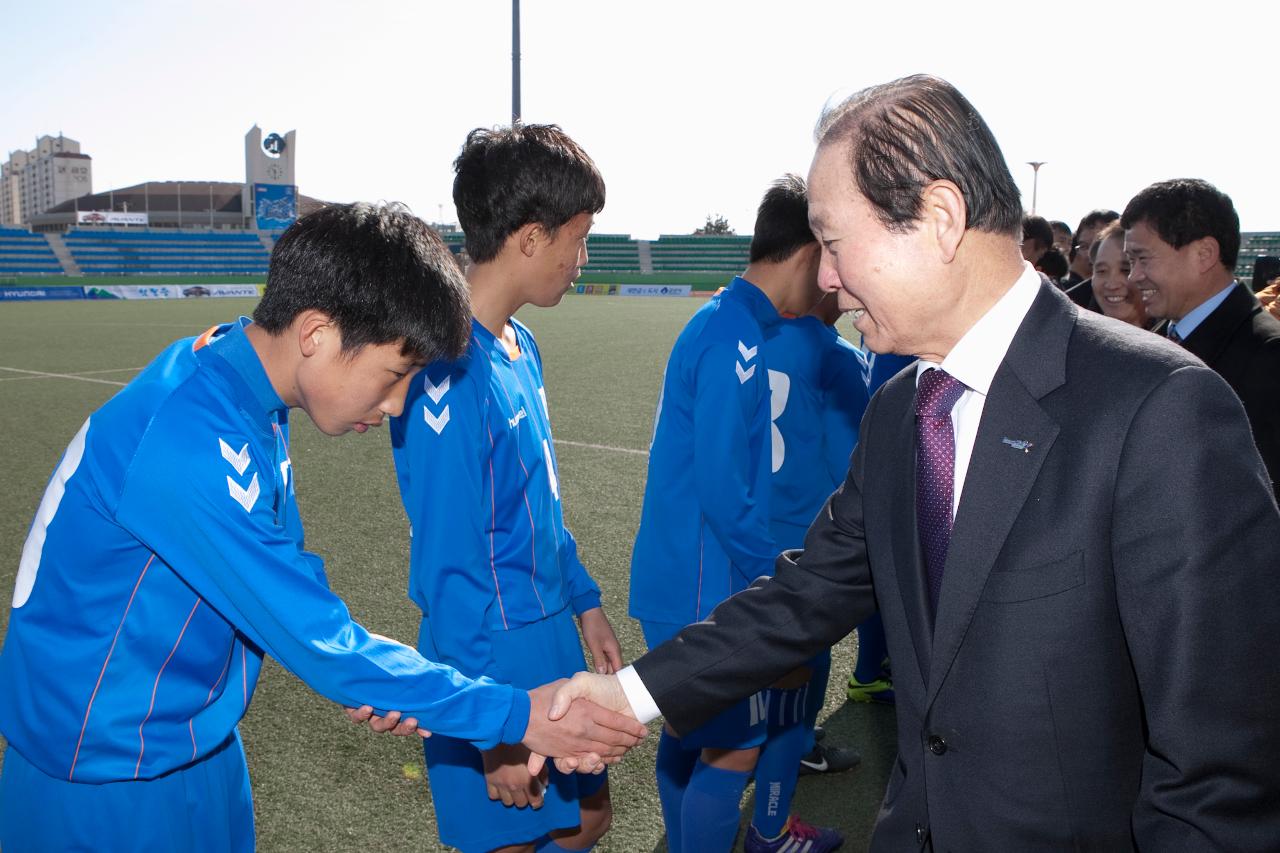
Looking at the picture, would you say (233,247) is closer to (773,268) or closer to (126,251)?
(126,251)

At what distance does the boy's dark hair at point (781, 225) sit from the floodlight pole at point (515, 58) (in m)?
8.18

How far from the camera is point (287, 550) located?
1.74 meters

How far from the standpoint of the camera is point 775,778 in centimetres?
317

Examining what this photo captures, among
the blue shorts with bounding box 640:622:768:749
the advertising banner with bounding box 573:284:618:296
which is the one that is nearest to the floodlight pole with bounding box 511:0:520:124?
the blue shorts with bounding box 640:622:768:749

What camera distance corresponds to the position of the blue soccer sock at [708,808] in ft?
9.91

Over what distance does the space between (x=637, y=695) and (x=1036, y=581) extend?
3.47ft

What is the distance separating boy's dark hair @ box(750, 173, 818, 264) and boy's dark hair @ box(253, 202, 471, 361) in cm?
133

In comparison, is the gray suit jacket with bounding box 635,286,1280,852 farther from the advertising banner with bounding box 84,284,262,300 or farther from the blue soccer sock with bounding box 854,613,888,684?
the advertising banner with bounding box 84,284,262,300

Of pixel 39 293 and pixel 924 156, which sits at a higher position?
pixel 924 156

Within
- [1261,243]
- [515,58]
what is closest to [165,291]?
[515,58]

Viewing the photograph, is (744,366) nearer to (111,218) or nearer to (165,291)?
(165,291)

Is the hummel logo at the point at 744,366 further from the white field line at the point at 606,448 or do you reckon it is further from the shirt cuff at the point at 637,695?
the white field line at the point at 606,448

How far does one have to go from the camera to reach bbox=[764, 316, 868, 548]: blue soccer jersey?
3146 millimetres

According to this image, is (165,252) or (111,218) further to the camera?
(111,218)
